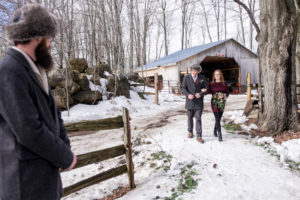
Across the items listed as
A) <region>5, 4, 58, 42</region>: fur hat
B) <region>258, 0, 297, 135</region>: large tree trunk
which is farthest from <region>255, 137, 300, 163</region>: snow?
<region>5, 4, 58, 42</region>: fur hat

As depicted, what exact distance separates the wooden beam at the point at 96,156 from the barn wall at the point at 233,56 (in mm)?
17109

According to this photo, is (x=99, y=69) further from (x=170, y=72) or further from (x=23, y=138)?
(x=23, y=138)

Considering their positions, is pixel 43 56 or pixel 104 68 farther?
pixel 104 68

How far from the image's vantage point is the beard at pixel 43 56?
54.4 inches

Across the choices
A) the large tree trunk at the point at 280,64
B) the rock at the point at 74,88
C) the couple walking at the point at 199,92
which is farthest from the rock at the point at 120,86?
the large tree trunk at the point at 280,64

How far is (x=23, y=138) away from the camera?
1.17 meters

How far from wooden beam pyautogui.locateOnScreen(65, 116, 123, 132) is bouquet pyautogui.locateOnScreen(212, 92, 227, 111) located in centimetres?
292

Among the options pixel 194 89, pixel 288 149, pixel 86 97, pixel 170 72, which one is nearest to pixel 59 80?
pixel 86 97

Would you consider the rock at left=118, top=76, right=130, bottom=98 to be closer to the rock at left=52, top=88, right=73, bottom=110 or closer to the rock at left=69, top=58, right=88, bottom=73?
the rock at left=69, top=58, right=88, bottom=73

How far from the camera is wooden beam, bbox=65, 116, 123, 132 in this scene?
2.76 meters

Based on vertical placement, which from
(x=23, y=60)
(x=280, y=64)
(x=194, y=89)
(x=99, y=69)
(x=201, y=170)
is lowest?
(x=201, y=170)

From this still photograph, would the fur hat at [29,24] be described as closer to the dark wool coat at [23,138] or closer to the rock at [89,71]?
the dark wool coat at [23,138]

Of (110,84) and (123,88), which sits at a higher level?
(110,84)

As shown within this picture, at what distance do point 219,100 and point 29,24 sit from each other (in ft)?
15.3
